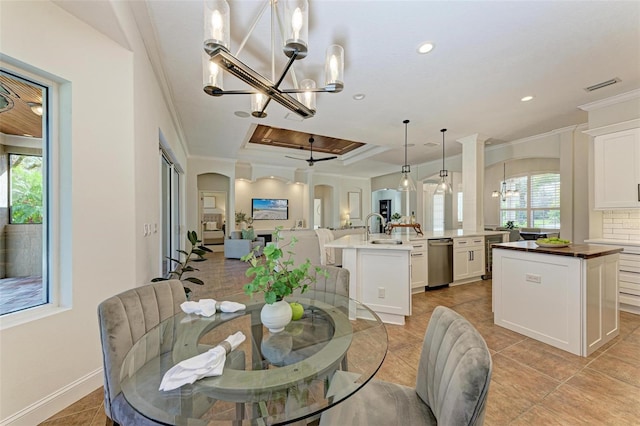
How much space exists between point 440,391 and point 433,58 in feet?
9.35

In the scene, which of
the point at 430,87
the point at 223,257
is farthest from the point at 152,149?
the point at 223,257

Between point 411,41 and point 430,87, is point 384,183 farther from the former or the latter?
point 411,41

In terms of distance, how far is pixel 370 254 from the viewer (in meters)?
3.28

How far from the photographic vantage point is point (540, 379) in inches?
78.2

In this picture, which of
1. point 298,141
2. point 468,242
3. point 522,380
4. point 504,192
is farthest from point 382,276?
point 504,192

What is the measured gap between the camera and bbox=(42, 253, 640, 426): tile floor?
5.36 ft

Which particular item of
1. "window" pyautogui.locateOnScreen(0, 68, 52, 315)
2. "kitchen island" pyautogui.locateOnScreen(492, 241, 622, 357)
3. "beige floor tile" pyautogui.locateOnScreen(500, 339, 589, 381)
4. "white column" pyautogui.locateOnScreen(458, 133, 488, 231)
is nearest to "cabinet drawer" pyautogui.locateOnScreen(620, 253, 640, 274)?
"kitchen island" pyautogui.locateOnScreen(492, 241, 622, 357)

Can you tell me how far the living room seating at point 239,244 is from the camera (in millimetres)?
7020

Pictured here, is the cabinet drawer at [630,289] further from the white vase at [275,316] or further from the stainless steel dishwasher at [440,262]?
the white vase at [275,316]

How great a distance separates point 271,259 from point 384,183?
9.86 m

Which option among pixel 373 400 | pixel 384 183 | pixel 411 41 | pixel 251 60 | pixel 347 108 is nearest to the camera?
pixel 373 400

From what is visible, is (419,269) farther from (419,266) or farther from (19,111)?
(19,111)

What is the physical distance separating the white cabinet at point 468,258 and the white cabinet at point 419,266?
713mm

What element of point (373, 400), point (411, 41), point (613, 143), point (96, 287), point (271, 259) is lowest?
point (373, 400)
